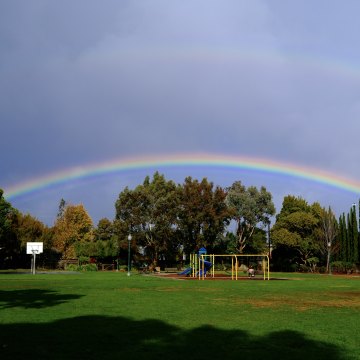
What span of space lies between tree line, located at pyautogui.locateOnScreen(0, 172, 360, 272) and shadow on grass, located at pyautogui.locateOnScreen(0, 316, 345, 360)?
190 feet

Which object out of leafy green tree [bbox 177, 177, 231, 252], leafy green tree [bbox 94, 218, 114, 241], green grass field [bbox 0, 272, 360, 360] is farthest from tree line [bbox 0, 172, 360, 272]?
green grass field [bbox 0, 272, 360, 360]

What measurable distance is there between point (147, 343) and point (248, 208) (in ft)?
241

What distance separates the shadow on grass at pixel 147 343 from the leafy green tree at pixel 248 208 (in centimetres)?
Result: 7061

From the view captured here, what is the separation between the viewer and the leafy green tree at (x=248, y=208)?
82438 mm

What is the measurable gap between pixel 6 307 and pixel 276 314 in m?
9.17

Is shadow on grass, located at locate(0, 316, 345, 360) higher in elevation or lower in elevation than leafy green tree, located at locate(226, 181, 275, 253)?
lower

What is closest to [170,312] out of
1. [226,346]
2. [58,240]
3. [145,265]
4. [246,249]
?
[226,346]

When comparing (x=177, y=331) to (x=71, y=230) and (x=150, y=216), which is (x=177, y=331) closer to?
(x=150, y=216)

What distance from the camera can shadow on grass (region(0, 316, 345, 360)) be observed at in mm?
8688

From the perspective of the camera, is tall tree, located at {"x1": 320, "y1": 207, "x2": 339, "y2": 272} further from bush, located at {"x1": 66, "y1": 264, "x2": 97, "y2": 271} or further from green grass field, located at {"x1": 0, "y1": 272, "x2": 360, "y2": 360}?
green grass field, located at {"x1": 0, "y1": 272, "x2": 360, "y2": 360}

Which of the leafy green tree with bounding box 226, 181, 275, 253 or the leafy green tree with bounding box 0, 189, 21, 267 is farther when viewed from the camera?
the leafy green tree with bounding box 226, 181, 275, 253

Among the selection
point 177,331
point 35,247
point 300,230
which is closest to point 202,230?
point 300,230

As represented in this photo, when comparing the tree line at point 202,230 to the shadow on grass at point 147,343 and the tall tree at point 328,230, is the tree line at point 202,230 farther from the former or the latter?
the shadow on grass at point 147,343

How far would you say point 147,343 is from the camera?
990 cm
